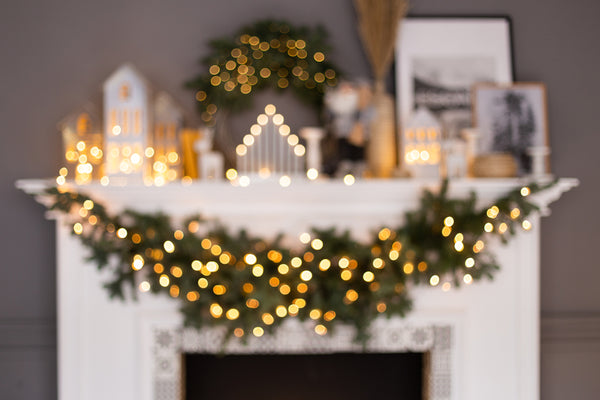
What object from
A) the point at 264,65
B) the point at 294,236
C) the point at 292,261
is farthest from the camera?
the point at 264,65

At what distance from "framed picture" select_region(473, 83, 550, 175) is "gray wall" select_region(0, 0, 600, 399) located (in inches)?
4.0

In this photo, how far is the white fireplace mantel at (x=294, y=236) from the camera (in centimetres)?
185

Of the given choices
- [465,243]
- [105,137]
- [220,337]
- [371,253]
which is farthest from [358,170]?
[105,137]

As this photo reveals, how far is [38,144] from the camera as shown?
2.10 meters

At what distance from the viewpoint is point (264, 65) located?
205cm

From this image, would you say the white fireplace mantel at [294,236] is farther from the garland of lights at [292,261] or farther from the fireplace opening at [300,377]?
the fireplace opening at [300,377]

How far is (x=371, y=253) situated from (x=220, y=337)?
2.16 ft

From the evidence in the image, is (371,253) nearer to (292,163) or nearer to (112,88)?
(292,163)

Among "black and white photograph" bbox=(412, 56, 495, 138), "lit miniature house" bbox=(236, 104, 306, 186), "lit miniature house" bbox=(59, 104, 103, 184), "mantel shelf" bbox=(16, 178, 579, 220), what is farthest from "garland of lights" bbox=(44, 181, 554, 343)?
"black and white photograph" bbox=(412, 56, 495, 138)

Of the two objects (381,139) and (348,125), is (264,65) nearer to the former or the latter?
(348,125)

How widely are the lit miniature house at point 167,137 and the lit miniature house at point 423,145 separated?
0.89 m

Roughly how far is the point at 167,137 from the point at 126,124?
164mm

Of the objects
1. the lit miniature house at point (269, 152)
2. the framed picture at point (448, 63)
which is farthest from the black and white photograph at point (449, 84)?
the lit miniature house at point (269, 152)

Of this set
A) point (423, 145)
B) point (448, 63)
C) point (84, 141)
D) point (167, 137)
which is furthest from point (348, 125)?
point (84, 141)
